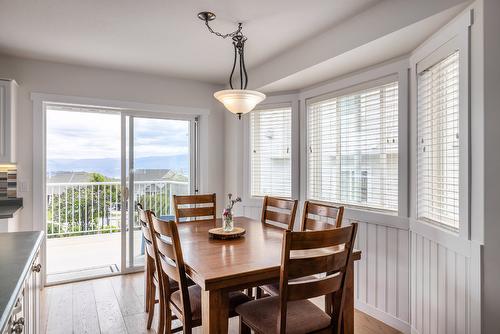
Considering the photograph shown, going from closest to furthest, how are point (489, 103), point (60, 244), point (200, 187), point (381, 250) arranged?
point (489, 103), point (381, 250), point (200, 187), point (60, 244)

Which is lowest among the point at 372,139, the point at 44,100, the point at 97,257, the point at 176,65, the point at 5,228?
the point at 97,257

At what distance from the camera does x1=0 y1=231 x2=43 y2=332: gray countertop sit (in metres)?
1.00

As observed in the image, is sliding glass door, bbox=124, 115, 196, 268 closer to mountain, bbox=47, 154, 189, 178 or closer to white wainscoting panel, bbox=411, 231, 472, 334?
mountain, bbox=47, 154, 189, 178

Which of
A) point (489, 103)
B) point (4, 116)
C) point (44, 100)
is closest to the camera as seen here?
point (489, 103)

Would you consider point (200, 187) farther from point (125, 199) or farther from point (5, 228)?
point (5, 228)

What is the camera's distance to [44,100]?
3426mm

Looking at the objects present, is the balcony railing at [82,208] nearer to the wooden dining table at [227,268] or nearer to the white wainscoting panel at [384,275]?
the wooden dining table at [227,268]

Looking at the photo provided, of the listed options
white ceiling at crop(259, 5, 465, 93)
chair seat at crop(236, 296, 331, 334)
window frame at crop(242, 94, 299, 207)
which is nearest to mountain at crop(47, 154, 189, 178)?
window frame at crop(242, 94, 299, 207)

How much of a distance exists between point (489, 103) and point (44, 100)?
391 centimetres

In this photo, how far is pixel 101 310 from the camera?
2.95 m

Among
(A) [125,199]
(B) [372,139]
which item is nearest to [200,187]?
(A) [125,199]

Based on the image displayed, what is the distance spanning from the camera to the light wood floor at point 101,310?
2625 mm

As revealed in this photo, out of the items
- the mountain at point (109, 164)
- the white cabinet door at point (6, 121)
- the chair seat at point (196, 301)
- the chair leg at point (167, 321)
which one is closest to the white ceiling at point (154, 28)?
the white cabinet door at point (6, 121)

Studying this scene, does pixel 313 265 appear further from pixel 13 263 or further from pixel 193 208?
pixel 193 208
